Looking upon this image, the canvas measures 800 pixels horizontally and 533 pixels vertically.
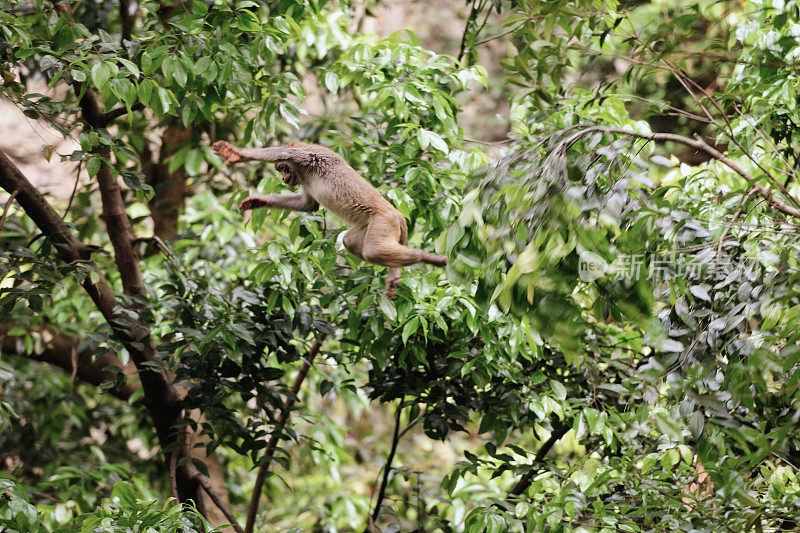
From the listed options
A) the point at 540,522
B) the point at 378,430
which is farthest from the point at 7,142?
the point at 540,522

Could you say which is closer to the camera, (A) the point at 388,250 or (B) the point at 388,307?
(A) the point at 388,250

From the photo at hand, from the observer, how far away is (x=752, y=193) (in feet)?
6.40

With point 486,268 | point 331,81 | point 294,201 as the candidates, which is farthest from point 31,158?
point 486,268

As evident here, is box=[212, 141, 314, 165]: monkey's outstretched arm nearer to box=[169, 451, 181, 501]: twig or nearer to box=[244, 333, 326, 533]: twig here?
box=[244, 333, 326, 533]: twig

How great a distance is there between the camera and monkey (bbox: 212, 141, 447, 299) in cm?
223

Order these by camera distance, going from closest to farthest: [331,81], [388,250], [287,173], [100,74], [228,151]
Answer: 1. [228,151]
2. [388,250]
3. [100,74]
4. [287,173]
5. [331,81]

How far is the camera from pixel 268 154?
7.59 feet

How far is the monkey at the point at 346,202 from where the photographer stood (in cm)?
223

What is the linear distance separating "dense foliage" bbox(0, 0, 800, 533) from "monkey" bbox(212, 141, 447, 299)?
202mm

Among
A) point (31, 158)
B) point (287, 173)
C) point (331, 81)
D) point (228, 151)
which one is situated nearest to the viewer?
point (228, 151)

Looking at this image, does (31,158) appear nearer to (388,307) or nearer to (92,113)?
(92,113)

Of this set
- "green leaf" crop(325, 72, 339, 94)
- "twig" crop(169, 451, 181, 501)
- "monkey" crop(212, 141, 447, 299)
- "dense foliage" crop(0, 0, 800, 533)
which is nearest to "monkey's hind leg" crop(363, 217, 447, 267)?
"monkey" crop(212, 141, 447, 299)

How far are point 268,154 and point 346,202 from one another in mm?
293

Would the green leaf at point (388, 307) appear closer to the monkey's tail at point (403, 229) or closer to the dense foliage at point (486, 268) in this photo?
the dense foliage at point (486, 268)
